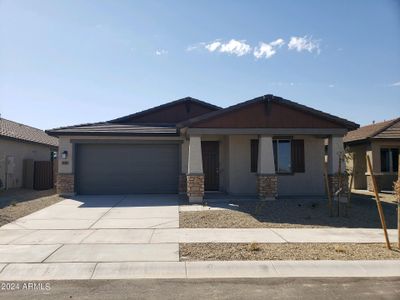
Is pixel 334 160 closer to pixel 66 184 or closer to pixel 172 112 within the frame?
pixel 172 112

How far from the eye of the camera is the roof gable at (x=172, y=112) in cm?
2022

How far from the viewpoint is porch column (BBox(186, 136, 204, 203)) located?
14.0 m

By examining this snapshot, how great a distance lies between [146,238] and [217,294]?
3.54 m

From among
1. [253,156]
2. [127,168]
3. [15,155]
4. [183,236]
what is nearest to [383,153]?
[253,156]

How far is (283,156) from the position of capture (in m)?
16.0

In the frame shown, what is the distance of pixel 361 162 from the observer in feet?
70.7

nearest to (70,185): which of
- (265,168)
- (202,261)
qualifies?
(265,168)

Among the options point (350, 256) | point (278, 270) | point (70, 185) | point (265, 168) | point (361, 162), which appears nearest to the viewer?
point (278, 270)

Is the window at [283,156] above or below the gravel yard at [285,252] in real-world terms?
above

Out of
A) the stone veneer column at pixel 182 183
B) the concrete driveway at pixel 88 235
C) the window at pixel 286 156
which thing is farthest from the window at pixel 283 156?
the concrete driveway at pixel 88 235

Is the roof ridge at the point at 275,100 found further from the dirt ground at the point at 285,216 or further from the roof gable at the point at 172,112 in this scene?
the roof gable at the point at 172,112

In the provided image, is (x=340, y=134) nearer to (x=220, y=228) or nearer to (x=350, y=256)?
(x=220, y=228)

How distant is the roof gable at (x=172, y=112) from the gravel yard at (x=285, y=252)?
13254 mm

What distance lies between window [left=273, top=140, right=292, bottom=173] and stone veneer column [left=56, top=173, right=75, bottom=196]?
910 centimetres
